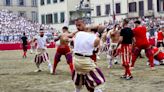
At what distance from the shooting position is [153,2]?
58.2 metres

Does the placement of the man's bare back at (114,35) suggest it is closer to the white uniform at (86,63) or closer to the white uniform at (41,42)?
the white uniform at (41,42)

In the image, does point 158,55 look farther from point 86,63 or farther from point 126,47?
point 86,63

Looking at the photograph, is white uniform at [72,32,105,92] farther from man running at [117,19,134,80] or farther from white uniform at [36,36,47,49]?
white uniform at [36,36,47,49]

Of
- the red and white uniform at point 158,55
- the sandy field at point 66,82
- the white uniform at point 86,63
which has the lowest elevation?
the sandy field at point 66,82

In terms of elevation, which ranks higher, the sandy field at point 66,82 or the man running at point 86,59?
the man running at point 86,59

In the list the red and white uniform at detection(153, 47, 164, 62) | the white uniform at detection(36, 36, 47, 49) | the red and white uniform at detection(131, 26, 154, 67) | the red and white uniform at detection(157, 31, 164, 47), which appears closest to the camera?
the red and white uniform at detection(131, 26, 154, 67)

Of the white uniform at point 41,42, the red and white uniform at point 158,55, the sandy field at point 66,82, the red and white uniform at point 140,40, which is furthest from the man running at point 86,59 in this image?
the red and white uniform at point 158,55

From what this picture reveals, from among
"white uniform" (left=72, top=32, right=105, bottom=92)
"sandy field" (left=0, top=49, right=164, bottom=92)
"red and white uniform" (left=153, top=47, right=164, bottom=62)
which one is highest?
"white uniform" (left=72, top=32, right=105, bottom=92)

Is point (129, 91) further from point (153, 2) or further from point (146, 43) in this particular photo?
point (153, 2)

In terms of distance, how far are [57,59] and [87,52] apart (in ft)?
24.8

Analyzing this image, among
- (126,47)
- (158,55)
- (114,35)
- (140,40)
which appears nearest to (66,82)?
(126,47)

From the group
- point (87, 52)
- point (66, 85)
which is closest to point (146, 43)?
point (66, 85)

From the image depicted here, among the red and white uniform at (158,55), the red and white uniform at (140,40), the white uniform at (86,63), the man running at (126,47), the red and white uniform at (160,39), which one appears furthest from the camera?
the red and white uniform at (160,39)

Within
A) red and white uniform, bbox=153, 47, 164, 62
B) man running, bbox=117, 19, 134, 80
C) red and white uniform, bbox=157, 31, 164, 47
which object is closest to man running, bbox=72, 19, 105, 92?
man running, bbox=117, 19, 134, 80
